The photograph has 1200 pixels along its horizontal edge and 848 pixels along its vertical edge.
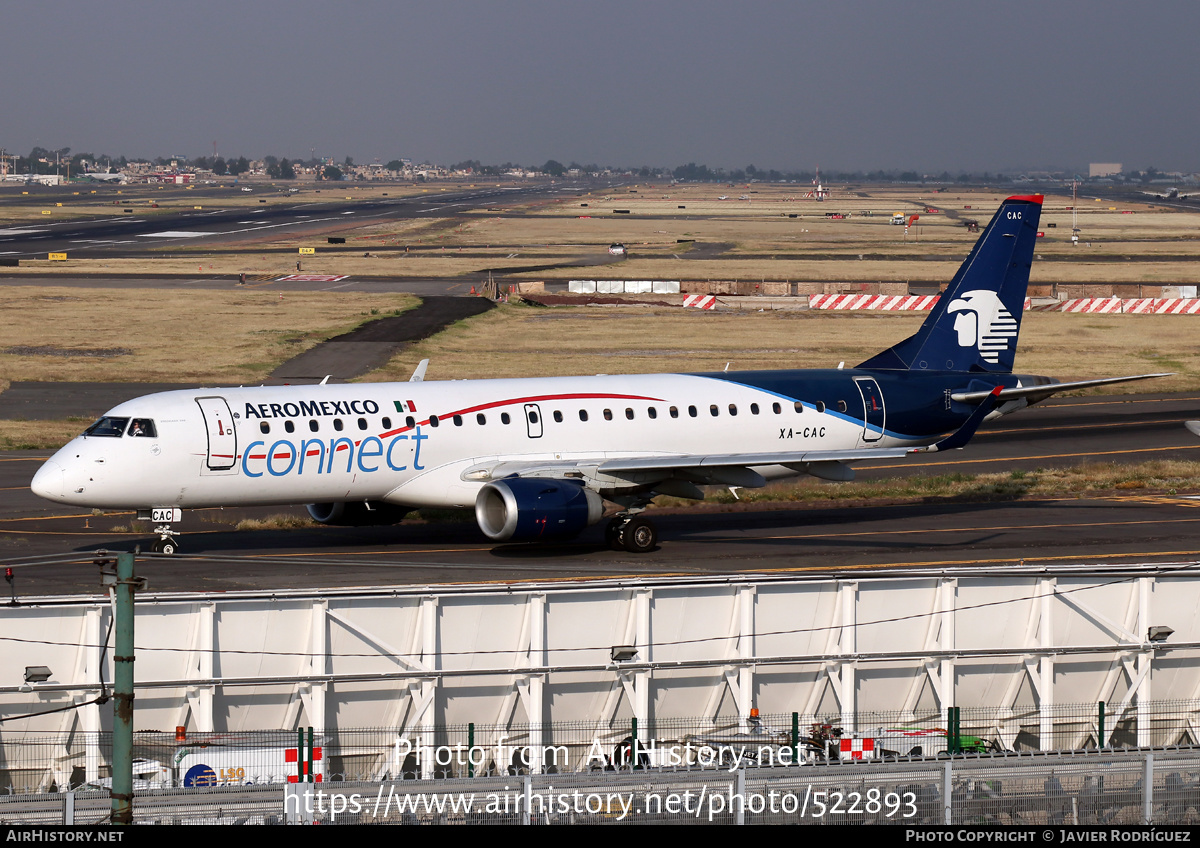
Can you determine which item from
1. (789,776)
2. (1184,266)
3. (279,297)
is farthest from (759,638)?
(1184,266)

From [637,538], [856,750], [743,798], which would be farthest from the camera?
[637,538]

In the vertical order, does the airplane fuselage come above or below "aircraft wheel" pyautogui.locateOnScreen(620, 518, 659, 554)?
above

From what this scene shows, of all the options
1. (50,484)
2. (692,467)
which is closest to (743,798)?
(692,467)

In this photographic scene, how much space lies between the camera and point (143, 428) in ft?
119

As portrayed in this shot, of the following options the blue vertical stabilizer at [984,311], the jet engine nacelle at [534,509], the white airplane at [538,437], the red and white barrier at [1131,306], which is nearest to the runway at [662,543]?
the jet engine nacelle at [534,509]

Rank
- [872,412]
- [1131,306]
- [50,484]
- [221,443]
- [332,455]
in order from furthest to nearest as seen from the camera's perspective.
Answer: [1131,306]
[872,412]
[332,455]
[221,443]
[50,484]

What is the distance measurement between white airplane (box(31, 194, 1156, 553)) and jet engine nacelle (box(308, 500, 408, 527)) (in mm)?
45

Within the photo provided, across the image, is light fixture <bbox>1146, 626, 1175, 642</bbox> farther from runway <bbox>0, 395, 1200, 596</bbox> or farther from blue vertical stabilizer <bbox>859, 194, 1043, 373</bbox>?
blue vertical stabilizer <bbox>859, 194, 1043, 373</bbox>

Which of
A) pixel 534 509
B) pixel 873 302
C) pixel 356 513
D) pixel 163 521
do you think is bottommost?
pixel 163 521

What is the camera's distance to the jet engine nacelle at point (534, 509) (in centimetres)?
3700

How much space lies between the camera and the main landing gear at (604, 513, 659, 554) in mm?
40000

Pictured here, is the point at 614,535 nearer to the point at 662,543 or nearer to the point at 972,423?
the point at 662,543

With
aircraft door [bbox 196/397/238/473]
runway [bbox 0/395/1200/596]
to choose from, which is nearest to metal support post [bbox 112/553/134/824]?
runway [bbox 0/395/1200/596]

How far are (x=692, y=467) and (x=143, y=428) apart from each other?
14.8 metres
